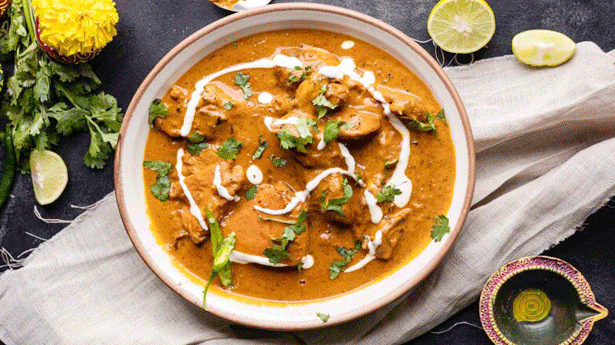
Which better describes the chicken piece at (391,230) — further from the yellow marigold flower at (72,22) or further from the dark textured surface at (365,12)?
the yellow marigold flower at (72,22)

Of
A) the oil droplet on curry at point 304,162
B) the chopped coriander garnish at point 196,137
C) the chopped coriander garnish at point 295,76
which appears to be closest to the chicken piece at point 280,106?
the oil droplet on curry at point 304,162

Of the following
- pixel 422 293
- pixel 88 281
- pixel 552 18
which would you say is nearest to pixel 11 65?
pixel 88 281

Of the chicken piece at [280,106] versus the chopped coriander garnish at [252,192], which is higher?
the chicken piece at [280,106]

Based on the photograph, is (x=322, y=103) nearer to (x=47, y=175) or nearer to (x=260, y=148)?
(x=260, y=148)

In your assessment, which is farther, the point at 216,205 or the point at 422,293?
the point at 422,293

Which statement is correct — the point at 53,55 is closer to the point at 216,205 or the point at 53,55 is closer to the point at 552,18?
the point at 216,205

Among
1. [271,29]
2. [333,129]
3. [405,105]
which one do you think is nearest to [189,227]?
[333,129]
